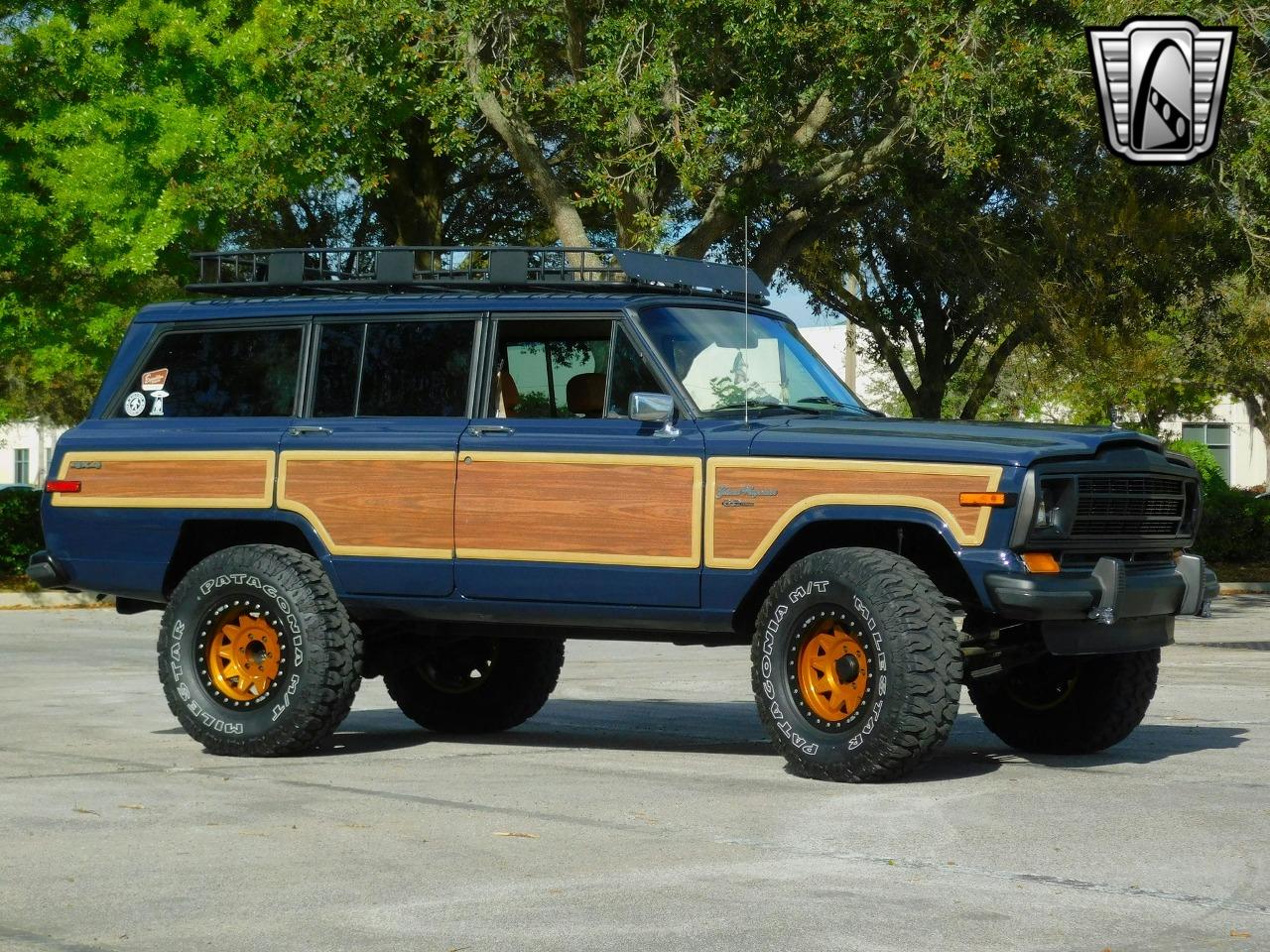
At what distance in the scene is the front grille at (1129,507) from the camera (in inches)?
329

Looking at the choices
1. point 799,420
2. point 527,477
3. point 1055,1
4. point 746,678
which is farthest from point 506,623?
point 1055,1

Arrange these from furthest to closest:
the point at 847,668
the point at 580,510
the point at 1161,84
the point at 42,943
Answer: the point at 1161,84
the point at 580,510
the point at 847,668
the point at 42,943

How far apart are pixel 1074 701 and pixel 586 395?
2.87m

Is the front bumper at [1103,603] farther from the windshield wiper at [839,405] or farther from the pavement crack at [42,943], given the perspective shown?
the pavement crack at [42,943]

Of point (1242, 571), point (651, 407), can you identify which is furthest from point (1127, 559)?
point (1242, 571)

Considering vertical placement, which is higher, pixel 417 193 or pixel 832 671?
pixel 417 193

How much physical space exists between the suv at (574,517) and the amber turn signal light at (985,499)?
0.05 ft

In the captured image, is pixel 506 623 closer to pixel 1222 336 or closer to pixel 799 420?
pixel 799 420

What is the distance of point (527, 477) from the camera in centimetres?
913

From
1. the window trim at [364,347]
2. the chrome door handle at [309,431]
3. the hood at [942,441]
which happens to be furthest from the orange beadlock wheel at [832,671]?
the chrome door handle at [309,431]

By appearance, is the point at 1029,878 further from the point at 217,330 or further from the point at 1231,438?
the point at 1231,438

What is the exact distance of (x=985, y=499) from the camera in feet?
26.4

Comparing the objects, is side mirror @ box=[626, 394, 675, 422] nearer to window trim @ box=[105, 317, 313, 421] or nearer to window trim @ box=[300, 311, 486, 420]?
window trim @ box=[300, 311, 486, 420]

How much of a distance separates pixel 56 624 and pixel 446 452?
12.9m
